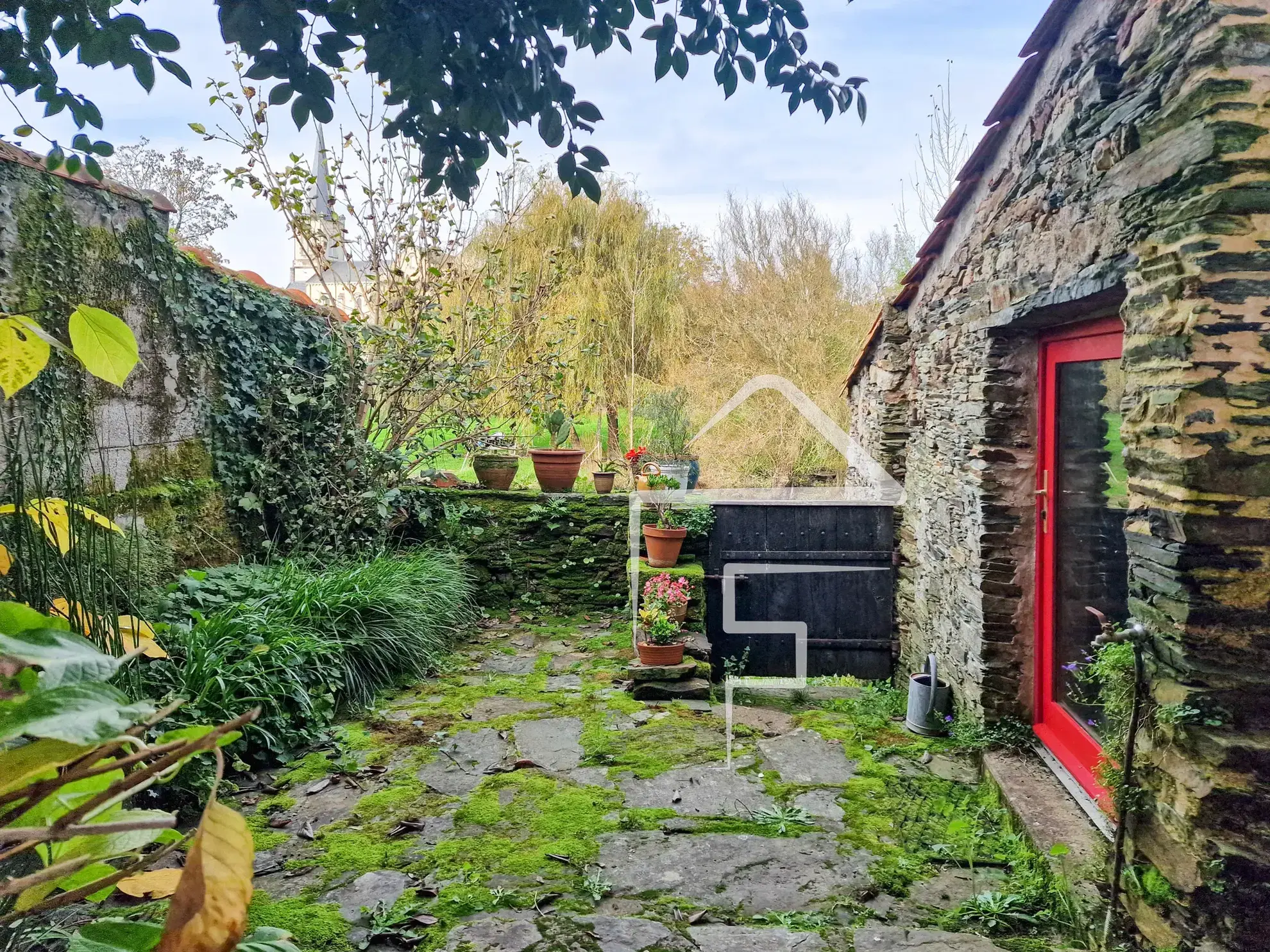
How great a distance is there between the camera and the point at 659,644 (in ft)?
16.0

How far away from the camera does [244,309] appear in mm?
5234

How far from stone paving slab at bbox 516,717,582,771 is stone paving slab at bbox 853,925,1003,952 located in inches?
62.2

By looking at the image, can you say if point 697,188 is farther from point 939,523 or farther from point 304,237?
point 939,523

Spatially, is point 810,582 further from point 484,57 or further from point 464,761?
point 484,57

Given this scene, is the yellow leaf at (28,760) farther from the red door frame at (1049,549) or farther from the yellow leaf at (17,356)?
the red door frame at (1049,549)

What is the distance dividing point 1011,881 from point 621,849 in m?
1.33

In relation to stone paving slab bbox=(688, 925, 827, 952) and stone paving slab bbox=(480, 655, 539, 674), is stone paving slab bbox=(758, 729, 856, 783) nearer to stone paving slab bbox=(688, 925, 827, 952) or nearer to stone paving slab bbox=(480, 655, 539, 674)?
stone paving slab bbox=(688, 925, 827, 952)

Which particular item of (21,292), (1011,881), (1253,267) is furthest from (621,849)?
(21,292)

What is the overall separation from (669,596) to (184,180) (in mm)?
14596

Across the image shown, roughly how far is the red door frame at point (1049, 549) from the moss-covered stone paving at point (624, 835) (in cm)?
42

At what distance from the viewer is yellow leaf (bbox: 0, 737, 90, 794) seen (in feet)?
1.94

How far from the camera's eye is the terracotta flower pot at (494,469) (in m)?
7.09

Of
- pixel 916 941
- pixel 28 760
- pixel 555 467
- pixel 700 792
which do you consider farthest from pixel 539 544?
pixel 28 760

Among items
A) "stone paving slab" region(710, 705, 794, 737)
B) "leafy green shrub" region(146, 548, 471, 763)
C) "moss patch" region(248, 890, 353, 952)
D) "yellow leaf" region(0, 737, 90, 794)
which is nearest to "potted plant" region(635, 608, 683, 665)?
"stone paving slab" region(710, 705, 794, 737)
